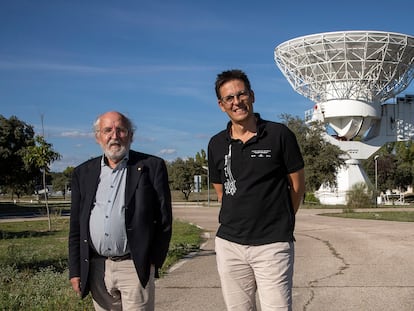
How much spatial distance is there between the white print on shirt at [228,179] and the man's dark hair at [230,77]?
1.49 feet

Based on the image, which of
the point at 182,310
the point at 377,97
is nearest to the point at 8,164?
the point at 377,97

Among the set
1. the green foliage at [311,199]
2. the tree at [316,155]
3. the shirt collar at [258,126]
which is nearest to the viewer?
the shirt collar at [258,126]

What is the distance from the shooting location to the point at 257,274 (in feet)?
12.6

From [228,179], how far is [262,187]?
276mm

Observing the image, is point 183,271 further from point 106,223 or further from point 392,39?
point 392,39

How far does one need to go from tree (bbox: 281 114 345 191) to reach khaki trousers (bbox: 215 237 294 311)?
41417 mm

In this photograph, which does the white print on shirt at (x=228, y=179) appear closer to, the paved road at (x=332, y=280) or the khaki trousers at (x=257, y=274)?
the khaki trousers at (x=257, y=274)

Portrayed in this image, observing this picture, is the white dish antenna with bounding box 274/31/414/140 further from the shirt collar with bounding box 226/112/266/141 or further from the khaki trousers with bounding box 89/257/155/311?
the khaki trousers with bounding box 89/257/155/311

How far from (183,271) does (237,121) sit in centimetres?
568

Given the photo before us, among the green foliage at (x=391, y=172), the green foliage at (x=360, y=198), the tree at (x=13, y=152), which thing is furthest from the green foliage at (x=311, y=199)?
the tree at (x=13, y=152)

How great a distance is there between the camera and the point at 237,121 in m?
3.96

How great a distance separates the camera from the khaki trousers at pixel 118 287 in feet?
12.6

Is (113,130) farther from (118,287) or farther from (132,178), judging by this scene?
(118,287)

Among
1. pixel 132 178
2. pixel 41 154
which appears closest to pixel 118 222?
pixel 132 178
